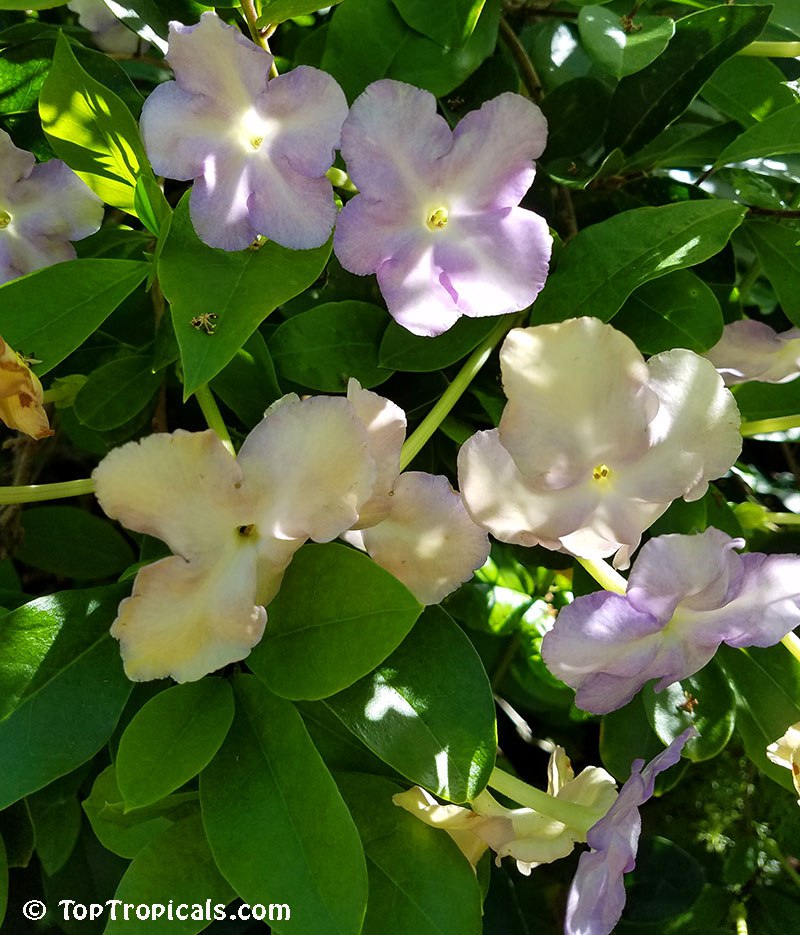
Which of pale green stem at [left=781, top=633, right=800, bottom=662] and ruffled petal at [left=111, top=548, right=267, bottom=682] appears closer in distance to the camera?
ruffled petal at [left=111, top=548, right=267, bottom=682]

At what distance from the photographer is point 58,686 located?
646mm

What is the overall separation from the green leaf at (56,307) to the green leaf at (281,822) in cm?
26

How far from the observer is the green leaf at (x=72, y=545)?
86cm

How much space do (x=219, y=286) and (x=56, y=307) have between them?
0.12 m

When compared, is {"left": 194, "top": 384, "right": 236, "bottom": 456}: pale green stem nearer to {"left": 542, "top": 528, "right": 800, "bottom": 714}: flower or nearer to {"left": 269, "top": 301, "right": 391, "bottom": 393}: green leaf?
{"left": 269, "top": 301, "right": 391, "bottom": 393}: green leaf

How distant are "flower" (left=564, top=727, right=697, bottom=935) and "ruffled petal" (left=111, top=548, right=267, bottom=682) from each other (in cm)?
27

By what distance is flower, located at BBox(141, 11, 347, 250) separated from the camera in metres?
0.62

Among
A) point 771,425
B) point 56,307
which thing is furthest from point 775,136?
point 56,307

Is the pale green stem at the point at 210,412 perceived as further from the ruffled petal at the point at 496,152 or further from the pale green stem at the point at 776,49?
the pale green stem at the point at 776,49

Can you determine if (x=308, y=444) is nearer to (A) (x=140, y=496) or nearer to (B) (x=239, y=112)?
(A) (x=140, y=496)

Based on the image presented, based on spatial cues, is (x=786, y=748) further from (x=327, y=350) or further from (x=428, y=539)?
(x=327, y=350)

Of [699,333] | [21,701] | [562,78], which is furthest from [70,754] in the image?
[562,78]

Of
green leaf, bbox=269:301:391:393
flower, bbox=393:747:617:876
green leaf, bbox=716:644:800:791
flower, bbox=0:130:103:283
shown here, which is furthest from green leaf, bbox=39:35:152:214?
green leaf, bbox=716:644:800:791

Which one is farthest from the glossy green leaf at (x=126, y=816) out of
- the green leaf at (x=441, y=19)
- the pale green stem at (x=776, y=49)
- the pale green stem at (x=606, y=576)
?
the pale green stem at (x=776, y=49)
